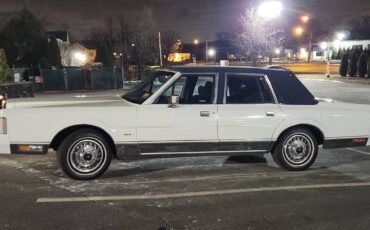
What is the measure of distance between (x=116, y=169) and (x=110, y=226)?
2605mm

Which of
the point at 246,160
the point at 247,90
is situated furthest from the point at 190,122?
the point at 246,160

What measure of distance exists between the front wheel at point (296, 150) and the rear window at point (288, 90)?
45cm

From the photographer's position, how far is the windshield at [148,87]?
6.93 meters

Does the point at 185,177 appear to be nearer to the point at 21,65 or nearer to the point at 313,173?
the point at 313,173

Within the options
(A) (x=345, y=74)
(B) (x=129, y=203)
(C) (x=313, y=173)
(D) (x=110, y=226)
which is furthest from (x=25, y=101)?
(A) (x=345, y=74)

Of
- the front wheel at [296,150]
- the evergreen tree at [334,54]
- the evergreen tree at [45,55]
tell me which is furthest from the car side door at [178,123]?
the evergreen tree at [334,54]

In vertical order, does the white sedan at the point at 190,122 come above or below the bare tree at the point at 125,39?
below

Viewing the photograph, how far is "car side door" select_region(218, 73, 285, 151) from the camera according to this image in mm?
6980

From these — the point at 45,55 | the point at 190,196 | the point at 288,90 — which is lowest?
the point at 190,196

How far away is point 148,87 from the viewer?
7.17 meters

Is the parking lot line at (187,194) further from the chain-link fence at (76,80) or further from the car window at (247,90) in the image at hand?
the chain-link fence at (76,80)

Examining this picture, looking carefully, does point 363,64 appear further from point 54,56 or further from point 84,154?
point 84,154

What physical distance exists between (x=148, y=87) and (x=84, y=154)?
1.37 m

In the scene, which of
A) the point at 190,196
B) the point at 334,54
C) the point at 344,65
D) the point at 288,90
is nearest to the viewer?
the point at 190,196
